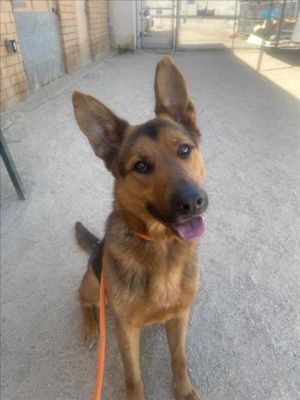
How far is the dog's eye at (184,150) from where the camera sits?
1.97m

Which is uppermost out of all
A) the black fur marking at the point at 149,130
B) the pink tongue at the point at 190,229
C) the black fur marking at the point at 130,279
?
the black fur marking at the point at 149,130

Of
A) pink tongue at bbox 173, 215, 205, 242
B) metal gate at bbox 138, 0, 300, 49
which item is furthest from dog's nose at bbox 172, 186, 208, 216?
metal gate at bbox 138, 0, 300, 49

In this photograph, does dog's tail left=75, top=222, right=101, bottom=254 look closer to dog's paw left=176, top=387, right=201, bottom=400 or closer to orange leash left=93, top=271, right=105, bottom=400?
orange leash left=93, top=271, right=105, bottom=400

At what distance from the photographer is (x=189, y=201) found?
1617 millimetres

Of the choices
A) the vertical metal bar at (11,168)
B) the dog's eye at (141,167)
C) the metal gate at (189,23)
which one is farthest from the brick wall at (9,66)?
the dog's eye at (141,167)

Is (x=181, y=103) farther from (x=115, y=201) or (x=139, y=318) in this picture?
(x=139, y=318)

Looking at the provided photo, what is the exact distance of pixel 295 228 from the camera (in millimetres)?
3225

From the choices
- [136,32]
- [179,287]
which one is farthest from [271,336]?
[136,32]

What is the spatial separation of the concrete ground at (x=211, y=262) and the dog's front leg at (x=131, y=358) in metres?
0.14

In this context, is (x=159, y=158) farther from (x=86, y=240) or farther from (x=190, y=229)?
(x=86, y=240)

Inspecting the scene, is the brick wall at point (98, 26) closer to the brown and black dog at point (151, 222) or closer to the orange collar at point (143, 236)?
the brown and black dog at point (151, 222)

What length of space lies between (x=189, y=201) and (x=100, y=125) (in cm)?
83

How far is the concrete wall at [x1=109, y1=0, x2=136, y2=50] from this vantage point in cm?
1275

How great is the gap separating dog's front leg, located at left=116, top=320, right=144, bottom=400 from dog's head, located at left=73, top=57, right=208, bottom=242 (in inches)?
25.4
